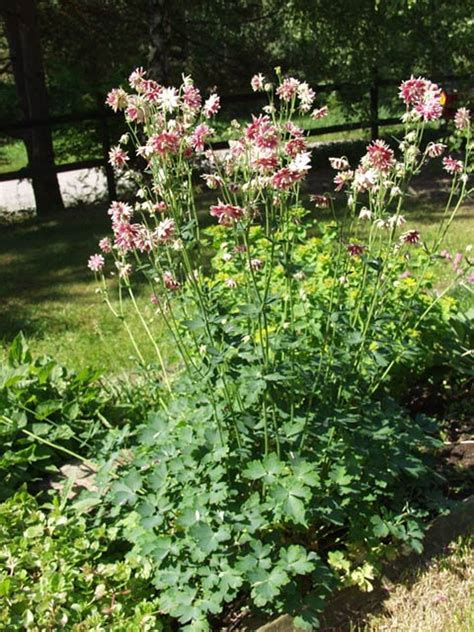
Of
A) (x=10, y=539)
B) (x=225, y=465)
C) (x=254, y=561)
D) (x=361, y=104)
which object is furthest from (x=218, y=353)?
(x=361, y=104)

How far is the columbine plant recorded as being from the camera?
96.7 inches

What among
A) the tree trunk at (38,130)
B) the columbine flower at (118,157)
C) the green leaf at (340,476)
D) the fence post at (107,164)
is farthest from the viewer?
the fence post at (107,164)

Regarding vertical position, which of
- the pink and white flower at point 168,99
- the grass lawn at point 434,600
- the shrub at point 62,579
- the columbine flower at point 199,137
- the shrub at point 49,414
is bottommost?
the grass lawn at point 434,600

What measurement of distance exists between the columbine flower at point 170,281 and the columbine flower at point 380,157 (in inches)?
29.0

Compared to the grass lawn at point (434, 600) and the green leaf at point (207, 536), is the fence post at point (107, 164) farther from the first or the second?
the green leaf at point (207, 536)

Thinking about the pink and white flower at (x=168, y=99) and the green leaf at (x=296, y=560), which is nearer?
the pink and white flower at (x=168, y=99)

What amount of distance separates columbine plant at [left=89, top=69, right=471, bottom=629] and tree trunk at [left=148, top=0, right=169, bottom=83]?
7.37 metres

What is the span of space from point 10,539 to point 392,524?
52.7 inches

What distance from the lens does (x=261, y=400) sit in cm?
291

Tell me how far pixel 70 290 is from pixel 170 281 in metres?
4.33

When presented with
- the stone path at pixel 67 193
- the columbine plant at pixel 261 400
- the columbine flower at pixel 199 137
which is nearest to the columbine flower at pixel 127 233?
the columbine plant at pixel 261 400

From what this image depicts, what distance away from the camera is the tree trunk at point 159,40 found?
9.89 meters

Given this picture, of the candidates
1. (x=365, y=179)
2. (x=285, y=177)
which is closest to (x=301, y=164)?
(x=285, y=177)

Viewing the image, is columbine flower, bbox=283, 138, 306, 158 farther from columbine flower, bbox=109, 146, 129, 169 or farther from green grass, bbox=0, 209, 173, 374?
green grass, bbox=0, 209, 173, 374
